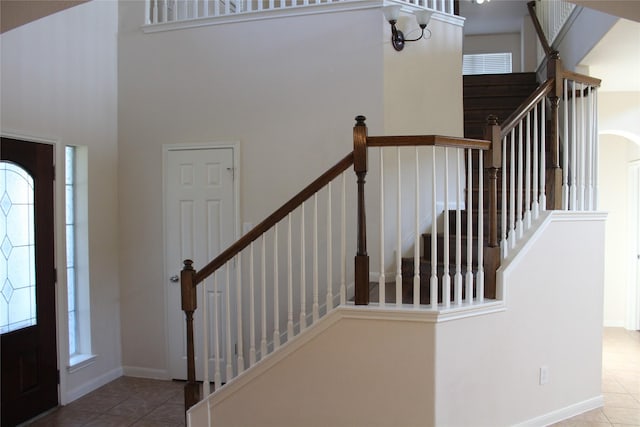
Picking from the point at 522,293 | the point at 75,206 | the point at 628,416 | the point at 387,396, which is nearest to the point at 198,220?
the point at 75,206

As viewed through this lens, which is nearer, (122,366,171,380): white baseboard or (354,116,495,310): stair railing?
(354,116,495,310): stair railing

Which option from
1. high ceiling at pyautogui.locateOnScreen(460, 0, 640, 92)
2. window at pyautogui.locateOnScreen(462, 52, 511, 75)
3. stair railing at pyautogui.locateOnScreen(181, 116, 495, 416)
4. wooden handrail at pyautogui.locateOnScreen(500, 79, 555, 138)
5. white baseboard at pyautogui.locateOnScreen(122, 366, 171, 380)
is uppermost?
window at pyautogui.locateOnScreen(462, 52, 511, 75)

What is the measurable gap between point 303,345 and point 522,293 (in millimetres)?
1387

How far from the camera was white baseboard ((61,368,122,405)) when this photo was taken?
3.80 meters

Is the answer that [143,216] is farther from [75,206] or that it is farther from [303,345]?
[303,345]

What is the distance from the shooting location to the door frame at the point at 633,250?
552 cm

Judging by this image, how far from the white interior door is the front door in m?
0.94

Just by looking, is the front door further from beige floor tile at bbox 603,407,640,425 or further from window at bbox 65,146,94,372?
beige floor tile at bbox 603,407,640,425

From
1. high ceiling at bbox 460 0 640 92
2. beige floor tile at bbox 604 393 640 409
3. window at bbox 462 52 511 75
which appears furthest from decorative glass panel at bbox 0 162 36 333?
window at bbox 462 52 511 75

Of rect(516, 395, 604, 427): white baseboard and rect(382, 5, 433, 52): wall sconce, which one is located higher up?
rect(382, 5, 433, 52): wall sconce

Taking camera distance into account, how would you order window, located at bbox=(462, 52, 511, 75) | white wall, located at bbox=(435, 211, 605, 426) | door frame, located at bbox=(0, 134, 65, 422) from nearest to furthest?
white wall, located at bbox=(435, 211, 605, 426)
door frame, located at bbox=(0, 134, 65, 422)
window, located at bbox=(462, 52, 511, 75)

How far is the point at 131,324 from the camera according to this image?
4.38 metres

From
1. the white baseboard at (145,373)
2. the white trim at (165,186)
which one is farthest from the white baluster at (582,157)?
the white baseboard at (145,373)

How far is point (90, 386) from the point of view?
13.2 feet
